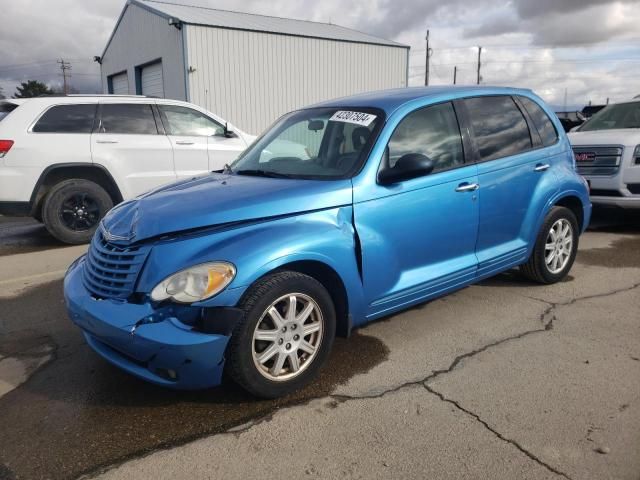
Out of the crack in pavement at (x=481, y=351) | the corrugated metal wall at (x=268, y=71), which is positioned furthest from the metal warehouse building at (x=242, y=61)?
the crack in pavement at (x=481, y=351)

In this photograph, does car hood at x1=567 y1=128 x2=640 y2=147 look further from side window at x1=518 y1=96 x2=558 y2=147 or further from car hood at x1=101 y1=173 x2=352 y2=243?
car hood at x1=101 y1=173 x2=352 y2=243

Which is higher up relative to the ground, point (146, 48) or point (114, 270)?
point (146, 48)

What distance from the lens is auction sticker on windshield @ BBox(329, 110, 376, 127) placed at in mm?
3577

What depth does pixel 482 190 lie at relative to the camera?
384 centimetres

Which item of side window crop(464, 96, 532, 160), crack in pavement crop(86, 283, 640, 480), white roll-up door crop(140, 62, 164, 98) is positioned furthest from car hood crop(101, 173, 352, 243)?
white roll-up door crop(140, 62, 164, 98)

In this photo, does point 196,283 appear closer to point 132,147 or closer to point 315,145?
point 315,145

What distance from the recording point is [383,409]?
9.29 feet

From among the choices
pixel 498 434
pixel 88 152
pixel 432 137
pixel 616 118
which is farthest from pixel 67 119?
pixel 616 118

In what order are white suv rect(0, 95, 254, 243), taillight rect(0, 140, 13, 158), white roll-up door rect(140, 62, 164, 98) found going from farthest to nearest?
1. white roll-up door rect(140, 62, 164, 98)
2. white suv rect(0, 95, 254, 243)
3. taillight rect(0, 140, 13, 158)

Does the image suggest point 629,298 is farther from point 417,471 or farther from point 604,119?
point 604,119

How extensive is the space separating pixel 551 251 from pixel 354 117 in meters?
2.30

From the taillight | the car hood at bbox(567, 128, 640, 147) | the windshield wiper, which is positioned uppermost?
the car hood at bbox(567, 128, 640, 147)

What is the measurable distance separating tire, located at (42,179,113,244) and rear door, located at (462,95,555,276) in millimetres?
5001

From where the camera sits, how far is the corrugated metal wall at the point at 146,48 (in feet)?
57.9
